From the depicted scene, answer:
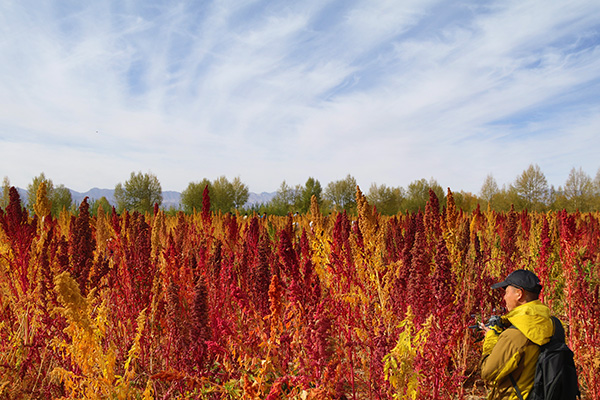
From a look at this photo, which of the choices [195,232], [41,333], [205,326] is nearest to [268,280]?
[205,326]

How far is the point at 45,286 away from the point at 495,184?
186ft

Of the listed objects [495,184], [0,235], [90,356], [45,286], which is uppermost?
[495,184]

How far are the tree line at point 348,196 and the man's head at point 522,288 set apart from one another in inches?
788

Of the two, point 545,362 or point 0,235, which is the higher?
point 0,235

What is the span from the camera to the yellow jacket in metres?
2.12

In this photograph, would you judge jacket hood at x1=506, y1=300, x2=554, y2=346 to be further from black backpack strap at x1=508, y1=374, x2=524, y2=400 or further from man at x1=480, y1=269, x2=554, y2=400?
black backpack strap at x1=508, y1=374, x2=524, y2=400

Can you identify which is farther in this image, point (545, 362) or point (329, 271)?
point (329, 271)

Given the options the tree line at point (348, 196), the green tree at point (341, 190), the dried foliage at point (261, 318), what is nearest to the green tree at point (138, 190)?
the tree line at point (348, 196)

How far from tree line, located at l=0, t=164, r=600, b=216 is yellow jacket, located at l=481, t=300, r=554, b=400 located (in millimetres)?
20219

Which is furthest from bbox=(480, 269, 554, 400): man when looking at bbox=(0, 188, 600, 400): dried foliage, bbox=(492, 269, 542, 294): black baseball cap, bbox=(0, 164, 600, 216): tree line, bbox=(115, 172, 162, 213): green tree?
bbox=(115, 172, 162, 213): green tree

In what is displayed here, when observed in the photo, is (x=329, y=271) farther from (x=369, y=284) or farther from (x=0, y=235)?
(x=0, y=235)

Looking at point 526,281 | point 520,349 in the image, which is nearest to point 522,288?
point 526,281

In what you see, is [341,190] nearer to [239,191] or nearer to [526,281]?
[239,191]

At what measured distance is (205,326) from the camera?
2229 millimetres
